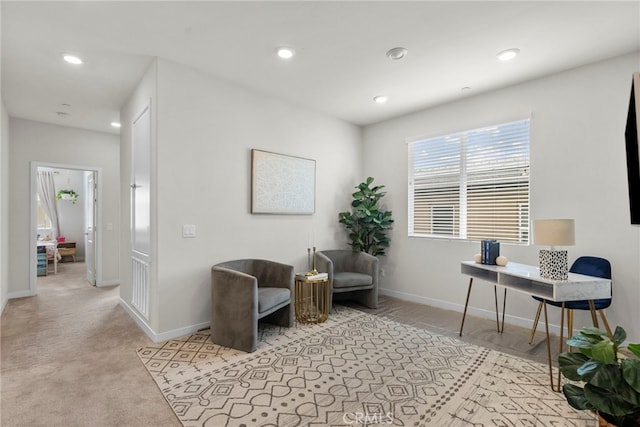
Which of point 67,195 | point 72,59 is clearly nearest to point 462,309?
point 72,59

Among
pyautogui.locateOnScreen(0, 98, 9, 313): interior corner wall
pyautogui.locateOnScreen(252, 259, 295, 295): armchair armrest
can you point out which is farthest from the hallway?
pyautogui.locateOnScreen(252, 259, 295, 295): armchair armrest

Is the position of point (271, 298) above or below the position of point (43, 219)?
below

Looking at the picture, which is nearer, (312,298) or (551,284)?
(551,284)

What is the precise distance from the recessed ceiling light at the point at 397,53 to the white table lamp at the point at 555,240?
191 cm

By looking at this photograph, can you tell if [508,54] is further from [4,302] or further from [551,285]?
[4,302]

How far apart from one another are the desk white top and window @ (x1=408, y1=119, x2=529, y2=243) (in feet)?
3.36

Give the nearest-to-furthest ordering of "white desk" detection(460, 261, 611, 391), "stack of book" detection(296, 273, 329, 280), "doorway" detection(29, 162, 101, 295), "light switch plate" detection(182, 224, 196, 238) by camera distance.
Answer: "white desk" detection(460, 261, 611, 391) < "light switch plate" detection(182, 224, 196, 238) < "stack of book" detection(296, 273, 329, 280) < "doorway" detection(29, 162, 101, 295)

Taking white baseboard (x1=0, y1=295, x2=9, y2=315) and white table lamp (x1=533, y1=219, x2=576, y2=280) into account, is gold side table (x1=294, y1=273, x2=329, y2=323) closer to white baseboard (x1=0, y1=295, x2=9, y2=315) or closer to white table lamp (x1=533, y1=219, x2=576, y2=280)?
white table lamp (x1=533, y1=219, x2=576, y2=280)

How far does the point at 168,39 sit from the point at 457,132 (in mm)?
3514

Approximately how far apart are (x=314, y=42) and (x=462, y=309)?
3.65m

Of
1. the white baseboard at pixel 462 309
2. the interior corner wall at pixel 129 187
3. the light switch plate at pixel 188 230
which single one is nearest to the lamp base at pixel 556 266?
the white baseboard at pixel 462 309

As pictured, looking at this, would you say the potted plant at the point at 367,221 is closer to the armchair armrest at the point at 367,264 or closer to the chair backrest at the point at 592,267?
the armchair armrest at the point at 367,264

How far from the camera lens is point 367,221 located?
4.62m

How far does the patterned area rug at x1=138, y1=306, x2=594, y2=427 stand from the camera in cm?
191
